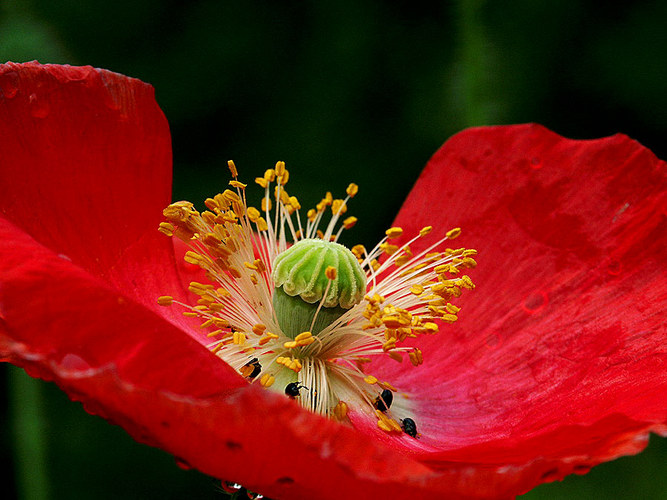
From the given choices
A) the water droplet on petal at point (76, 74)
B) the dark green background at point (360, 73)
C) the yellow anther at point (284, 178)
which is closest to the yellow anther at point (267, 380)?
the yellow anther at point (284, 178)

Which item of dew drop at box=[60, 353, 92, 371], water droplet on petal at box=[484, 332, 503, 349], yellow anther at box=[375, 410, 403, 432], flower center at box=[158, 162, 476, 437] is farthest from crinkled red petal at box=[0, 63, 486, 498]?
water droplet on petal at box=[484, 332, 503, 349]

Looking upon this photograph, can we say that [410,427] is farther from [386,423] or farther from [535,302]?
[535,302]

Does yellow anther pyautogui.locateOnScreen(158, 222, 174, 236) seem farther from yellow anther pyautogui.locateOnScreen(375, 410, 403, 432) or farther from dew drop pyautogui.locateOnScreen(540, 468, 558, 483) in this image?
dew drop pyautogui.locateOnScreen(540, 468, 558, 483)

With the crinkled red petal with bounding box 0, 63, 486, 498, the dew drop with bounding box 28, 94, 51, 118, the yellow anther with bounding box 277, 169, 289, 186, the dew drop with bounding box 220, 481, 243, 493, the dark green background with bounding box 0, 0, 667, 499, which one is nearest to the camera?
the crinkled red petal with bounding box 0, 63, 486, 498

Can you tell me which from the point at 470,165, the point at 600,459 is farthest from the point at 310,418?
the point at 470,165

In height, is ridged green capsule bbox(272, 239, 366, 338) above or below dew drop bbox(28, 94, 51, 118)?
below

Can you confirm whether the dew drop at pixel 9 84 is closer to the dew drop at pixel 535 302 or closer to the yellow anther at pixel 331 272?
the yellow anther at pixel 331 272

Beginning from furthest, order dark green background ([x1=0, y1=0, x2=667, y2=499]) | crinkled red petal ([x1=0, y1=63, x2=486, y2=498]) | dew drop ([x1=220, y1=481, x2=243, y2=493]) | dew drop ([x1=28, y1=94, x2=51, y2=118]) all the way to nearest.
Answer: dark green background ([x1=0, y1=0, x2=667, y2=499]) → dew drop ([x1=28, y1=94, x2=51, y2=118]) → dew drop ([x1=220, y1=481, x2=243, y2=493]) → crinkled red petal ([x1=0, y1=63, x2=486, y2=498])
